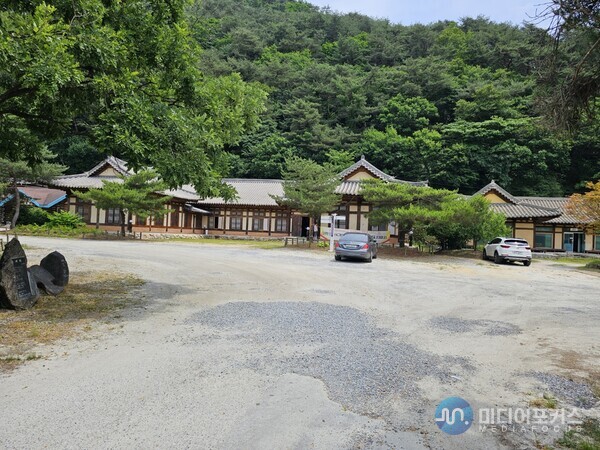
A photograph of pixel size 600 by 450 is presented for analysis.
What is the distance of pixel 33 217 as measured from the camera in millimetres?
30766

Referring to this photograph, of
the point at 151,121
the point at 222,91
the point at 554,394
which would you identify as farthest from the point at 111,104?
the point at 554,394

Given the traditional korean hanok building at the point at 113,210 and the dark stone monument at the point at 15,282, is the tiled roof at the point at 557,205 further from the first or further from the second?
the dark stone monument at the point at 15,282

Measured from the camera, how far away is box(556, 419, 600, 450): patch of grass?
296cm

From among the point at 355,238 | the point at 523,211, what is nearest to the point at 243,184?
the point at 355,238

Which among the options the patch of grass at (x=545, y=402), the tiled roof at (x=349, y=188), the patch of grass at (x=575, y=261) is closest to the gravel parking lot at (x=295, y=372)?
the patch of grass at (x=545, y=402)

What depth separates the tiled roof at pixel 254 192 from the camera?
3438 centimetres

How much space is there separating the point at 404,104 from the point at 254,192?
26864mm

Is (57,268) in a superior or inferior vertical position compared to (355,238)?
inferior

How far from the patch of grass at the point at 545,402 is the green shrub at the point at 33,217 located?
1376 inches

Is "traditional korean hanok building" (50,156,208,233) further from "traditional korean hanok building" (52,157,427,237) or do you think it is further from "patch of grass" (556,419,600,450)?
"patch of grass" (556,419,600,450)

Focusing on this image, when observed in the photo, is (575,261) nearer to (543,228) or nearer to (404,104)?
(543,228)

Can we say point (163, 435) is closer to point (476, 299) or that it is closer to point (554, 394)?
point (554, 394)

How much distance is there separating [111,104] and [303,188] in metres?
18.2

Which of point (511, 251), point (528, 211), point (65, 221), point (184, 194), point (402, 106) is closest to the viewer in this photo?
point (511, 251)
